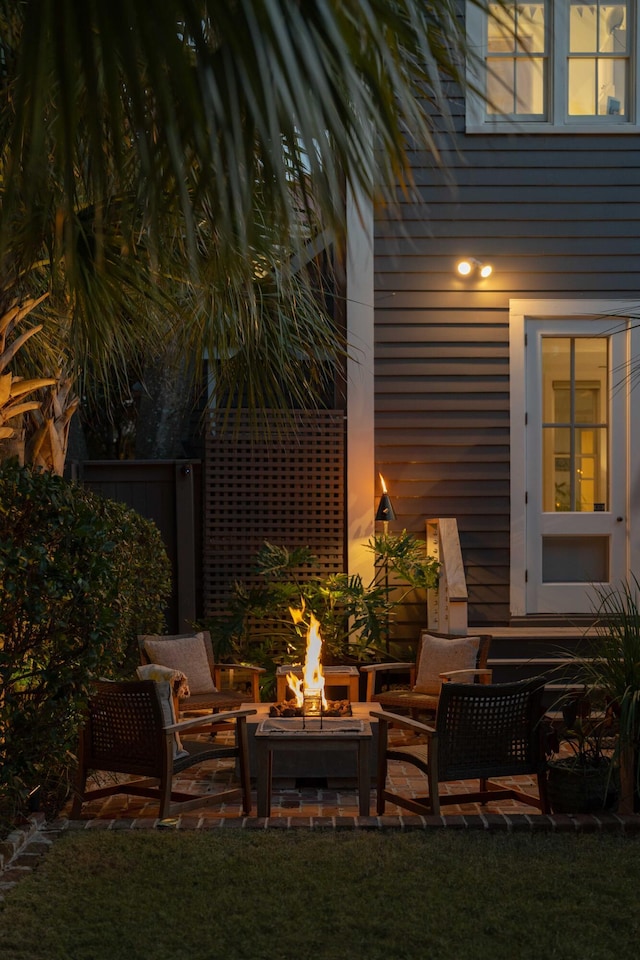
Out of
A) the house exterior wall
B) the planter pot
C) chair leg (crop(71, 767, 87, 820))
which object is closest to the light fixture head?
the house exterior wall

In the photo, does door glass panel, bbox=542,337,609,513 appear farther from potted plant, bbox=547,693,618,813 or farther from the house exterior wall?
potted plant, bbox=547,693,618,813

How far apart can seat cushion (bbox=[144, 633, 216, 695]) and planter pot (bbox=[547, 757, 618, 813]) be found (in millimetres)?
2529

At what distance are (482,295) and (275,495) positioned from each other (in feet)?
7.20

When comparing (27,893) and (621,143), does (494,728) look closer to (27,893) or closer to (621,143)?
(27,893)

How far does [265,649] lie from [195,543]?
1148 mm

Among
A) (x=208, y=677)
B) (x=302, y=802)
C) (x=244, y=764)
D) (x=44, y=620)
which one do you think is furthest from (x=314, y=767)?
(x=44, y=620)

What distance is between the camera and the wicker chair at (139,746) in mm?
4637

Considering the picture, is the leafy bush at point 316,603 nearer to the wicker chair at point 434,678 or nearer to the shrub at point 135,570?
the shrub at point 135,570

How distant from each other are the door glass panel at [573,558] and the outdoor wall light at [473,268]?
2079mm

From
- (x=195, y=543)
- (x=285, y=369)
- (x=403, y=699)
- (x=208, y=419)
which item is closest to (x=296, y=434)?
(x=208, y=419)

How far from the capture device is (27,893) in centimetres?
353

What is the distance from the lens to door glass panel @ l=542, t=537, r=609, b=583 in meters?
8.05

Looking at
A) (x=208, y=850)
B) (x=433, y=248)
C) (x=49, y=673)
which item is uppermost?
(x=433, y=248)

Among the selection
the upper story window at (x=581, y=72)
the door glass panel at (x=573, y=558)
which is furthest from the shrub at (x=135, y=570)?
the upper story window at (x=581, y=72)
